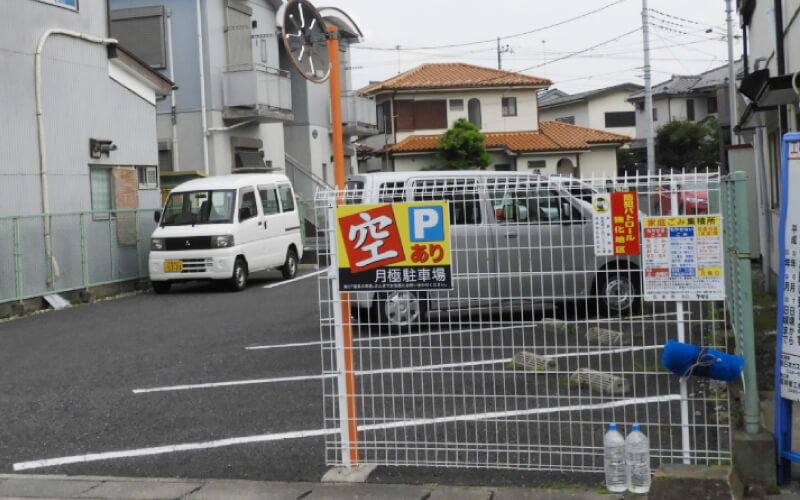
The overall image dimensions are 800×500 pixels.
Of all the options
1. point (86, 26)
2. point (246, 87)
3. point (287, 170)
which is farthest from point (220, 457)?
point (287, 170)

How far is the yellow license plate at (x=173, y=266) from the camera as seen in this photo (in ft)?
51.6

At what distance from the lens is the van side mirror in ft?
53.2

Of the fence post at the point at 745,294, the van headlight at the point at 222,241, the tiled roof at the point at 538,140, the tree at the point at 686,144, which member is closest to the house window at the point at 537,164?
the tiled roof at the point at 538,140

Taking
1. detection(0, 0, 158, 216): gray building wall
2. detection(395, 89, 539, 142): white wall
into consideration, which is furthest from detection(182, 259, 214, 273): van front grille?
detection(395, 89, 539, 142): white wall

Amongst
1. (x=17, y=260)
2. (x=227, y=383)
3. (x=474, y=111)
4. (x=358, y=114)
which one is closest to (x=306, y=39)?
(x=227, y=383)

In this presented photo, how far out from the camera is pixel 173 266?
15.8 m

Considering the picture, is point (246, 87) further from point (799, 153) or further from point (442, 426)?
point (799, 153)

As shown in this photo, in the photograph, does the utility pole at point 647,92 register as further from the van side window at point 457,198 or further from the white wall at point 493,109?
→ the van side window at point 457,198

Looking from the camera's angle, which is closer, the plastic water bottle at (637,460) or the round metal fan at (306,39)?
the plastic water bottle at (637,460)

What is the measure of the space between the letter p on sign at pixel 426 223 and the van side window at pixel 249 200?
11.8m

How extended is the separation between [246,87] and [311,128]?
220 inches

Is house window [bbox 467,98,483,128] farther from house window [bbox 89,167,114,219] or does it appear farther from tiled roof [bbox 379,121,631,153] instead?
house window [bbox 89,167,114,219]

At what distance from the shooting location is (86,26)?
16.2 meters

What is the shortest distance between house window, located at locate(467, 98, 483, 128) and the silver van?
130 feet
